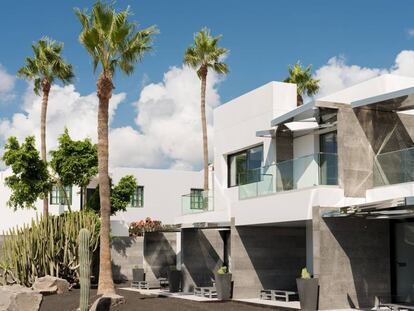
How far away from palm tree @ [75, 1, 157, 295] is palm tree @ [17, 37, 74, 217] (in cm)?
1445

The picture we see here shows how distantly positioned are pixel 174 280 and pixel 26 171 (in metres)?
9.88

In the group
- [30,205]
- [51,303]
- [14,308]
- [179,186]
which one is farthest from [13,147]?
[179,186]

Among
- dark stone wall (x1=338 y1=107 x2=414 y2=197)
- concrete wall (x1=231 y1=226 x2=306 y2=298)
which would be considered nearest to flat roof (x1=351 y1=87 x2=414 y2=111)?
dark stone wall (x1=338 y1=107 x2=414 y2=197)

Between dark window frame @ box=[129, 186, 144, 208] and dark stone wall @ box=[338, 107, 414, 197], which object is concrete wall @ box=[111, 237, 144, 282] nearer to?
dark window frame @ box=[129, 186, 144, 208]

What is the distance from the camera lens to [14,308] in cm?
2005

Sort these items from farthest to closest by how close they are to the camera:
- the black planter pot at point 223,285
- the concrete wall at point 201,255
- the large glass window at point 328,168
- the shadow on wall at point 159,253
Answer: the shadow on wall at point 159,253
the concrete wall at point 201,255
the black planter pot at point 223,285
the large glass window at point 328,168

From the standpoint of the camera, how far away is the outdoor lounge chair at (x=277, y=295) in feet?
72.3

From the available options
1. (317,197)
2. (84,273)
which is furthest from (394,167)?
(84,273)

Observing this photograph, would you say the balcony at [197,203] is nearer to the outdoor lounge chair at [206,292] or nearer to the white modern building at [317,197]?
the white modern building at [317,197]

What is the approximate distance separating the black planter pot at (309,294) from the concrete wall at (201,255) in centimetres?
936

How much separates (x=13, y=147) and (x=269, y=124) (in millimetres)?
13601

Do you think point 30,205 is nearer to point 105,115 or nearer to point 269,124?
point 105,115

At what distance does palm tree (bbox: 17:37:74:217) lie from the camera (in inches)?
1515

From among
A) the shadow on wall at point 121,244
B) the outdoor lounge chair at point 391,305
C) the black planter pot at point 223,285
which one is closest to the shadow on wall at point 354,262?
the outdoor lounge chair at point 391,305
